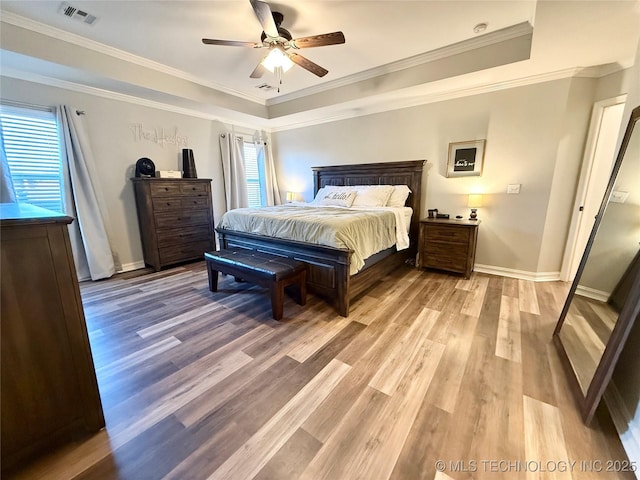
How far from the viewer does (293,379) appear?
1.69 meters

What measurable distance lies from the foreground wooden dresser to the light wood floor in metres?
0.18

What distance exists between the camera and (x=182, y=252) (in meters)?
4.09

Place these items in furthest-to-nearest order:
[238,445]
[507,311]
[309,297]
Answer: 1. [309,297]
2. [507,311]
3. [238,445]

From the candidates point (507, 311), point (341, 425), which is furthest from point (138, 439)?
point (507, 311)

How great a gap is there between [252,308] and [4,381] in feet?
5.66

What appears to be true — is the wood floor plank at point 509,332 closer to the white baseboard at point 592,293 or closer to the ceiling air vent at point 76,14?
the white baseboard at point 592,293

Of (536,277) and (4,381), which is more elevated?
(4,381)

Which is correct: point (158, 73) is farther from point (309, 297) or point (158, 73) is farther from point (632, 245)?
point (632, 245)

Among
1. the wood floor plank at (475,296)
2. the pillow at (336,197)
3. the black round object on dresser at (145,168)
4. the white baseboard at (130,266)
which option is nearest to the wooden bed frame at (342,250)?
the pillow at (336,197)

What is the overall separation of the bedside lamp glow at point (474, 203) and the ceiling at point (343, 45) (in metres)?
1.38

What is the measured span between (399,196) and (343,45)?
206 cm

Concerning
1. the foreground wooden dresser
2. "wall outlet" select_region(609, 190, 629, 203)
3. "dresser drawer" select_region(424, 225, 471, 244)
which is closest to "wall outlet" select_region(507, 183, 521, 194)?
"dresser drawer" select_region(424, 225, 471, 244)

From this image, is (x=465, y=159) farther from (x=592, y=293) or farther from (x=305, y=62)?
(x=305, y=62)

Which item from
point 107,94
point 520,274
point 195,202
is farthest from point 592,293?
point 107,94
